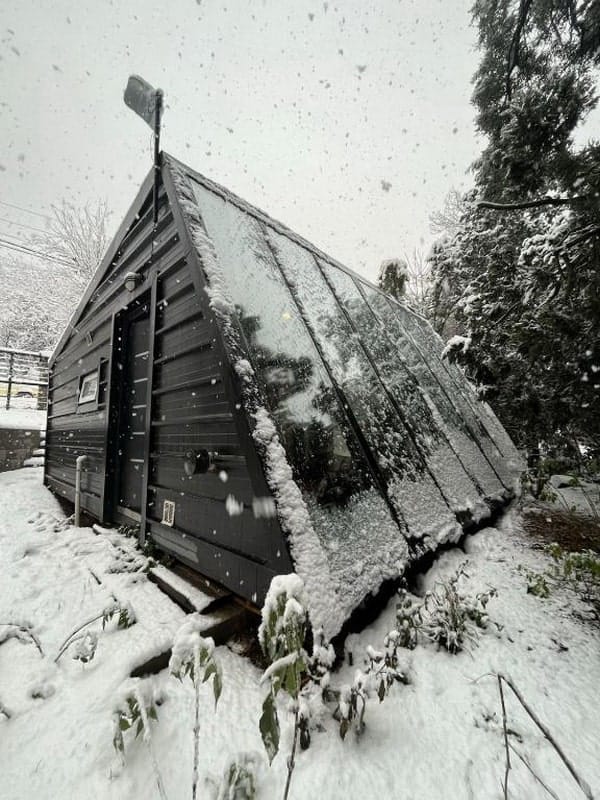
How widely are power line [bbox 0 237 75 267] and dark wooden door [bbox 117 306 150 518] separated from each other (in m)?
15.4

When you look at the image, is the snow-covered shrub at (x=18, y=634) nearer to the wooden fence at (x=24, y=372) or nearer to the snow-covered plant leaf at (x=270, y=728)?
the snow-covered plant leaf at (x=270, y=728)

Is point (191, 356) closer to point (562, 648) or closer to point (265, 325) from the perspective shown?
point (265, 325)

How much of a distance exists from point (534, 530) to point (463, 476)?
3.04 feet

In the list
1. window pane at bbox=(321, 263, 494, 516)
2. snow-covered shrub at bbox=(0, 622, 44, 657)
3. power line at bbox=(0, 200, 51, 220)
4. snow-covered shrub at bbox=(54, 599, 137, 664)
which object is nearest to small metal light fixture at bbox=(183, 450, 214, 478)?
snow-covered shrub at bbox=(54, 599, 137, 664)

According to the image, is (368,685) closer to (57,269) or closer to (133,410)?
(133,410)

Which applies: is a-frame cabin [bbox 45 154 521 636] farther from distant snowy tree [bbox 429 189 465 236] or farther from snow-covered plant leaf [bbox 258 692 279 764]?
distant snowy tree [bbox 429 189 465 236]

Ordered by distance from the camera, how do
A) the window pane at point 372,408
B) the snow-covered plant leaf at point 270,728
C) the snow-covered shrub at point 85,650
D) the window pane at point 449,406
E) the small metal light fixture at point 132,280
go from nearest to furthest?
1. the snow-covered plant leaf at point 270,728
2. the snow-covered shrub at point 85,650
3. the window pane at point 372,408
4. the small metal light fixture at point 132,280
5. the window pane at point 449,406

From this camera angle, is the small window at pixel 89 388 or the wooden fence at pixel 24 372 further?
the wooden fence at pixel 24 372

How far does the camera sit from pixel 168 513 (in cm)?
271

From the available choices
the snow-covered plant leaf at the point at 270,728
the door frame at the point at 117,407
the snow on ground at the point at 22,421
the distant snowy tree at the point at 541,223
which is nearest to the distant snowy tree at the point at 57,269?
the snow on ground at the point at 22,421

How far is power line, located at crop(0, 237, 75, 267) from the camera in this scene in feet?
47.4

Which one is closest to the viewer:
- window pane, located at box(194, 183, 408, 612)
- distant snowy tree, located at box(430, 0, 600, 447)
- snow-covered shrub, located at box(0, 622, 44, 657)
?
window pane, located at box(194, 183, 408, 612)

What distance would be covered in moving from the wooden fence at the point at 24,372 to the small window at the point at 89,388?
531 cm

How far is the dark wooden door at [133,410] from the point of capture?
3.38 meters
